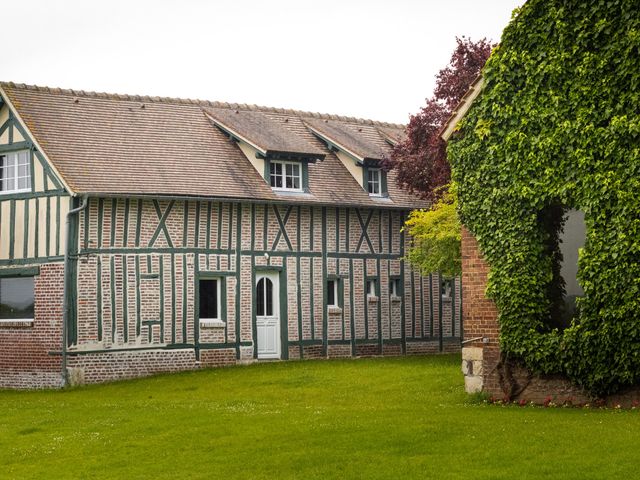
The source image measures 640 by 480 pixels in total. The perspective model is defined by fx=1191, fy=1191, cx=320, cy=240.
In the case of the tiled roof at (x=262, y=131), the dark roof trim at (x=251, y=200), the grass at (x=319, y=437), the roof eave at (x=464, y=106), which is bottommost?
the grass at (x=319, y=437)

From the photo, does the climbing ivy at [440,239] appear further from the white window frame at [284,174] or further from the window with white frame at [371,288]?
the white window frame at [284,174]

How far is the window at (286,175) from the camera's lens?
31.7 m

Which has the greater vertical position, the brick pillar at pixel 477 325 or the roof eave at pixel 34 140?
the roof eave at pixel 34 140

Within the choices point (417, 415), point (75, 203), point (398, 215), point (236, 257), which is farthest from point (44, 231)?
point (417, 415)

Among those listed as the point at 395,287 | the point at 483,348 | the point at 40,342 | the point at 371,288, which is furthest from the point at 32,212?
the point at 483,348

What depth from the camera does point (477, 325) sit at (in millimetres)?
20562

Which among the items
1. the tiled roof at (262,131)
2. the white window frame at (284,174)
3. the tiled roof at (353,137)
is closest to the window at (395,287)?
the tiled roof at (353,137)

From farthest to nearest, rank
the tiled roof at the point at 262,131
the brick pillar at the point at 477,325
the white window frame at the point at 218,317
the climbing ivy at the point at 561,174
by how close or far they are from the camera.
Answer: the tiled roof at the point at 262,131, the white window frame at the point at 218,317, the brick pillar at the point at 477,325, the climbing ivy at the point at 561,174

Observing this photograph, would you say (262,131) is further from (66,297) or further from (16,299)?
(16,299)

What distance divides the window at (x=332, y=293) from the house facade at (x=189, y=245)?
0.16 feet

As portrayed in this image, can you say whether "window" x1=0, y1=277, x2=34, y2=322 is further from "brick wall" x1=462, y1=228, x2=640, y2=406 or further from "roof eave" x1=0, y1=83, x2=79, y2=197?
"brick wall" x1=462, y1=228, x2=640, y2=406

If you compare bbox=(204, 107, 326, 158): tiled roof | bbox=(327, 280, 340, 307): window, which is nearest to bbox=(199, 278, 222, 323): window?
bbox=(327, 280, 340, 307): window

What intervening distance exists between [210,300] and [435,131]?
7.10m

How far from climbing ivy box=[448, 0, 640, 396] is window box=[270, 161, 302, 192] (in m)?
11.4
